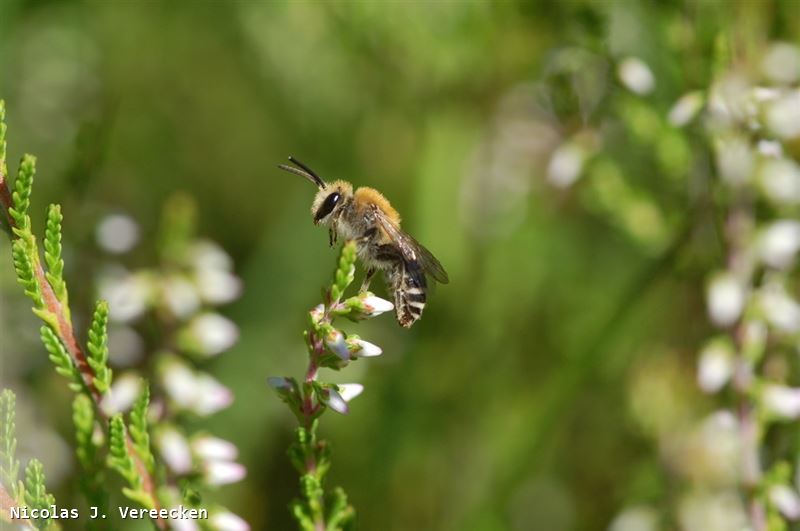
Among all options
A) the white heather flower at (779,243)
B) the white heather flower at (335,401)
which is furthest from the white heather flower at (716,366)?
the white heather flower at (335,401)

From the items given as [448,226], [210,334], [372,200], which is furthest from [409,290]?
[448,226]

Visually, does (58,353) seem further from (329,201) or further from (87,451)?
(329,201)

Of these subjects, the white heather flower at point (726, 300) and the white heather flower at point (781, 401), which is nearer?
the white heather flower at point (781, 401)

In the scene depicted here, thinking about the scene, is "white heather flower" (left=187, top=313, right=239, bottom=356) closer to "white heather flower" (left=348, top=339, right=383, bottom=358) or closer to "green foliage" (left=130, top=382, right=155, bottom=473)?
"green foliage" (left=130, top=382, right=155, bottom=473)

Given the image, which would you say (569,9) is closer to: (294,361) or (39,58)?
(294,361)

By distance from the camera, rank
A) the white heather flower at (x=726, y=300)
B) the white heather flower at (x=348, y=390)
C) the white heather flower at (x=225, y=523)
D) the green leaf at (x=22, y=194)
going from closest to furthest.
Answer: the green leaf at (x=22, y=194) < the white heather flower at (x=348, y=390) < the white heather flower at (x=225, y=523) < the white heather flower at (x=726, y=300)

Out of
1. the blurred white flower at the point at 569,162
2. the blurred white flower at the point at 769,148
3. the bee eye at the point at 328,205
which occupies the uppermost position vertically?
the blurred white flower at the point at 569,162

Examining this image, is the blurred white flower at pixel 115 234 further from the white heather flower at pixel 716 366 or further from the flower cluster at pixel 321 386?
the white heather flower at pixel 716 366

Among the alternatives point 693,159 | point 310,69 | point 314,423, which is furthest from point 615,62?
point 310,69
